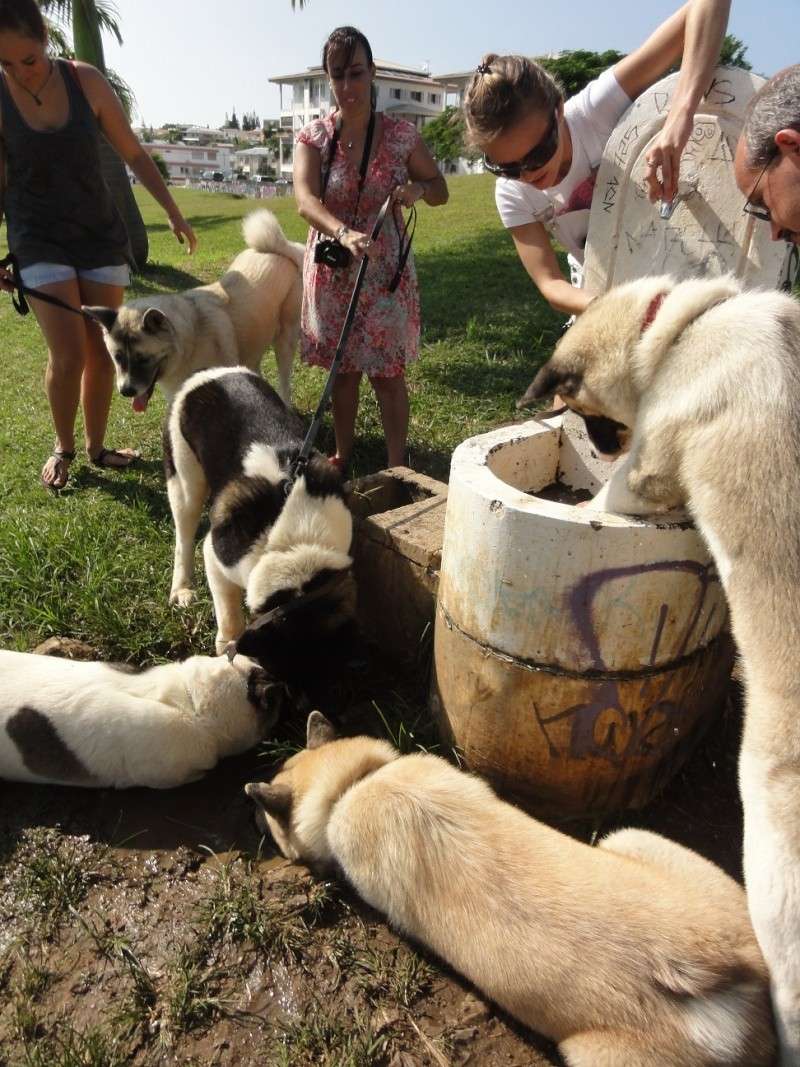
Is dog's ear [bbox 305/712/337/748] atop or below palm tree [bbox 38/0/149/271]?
below

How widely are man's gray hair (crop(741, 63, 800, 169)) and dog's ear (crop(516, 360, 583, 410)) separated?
874mm

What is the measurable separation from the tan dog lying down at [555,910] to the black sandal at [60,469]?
3504 mm

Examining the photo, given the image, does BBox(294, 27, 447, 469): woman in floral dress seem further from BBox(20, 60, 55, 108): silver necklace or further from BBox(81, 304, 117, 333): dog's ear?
BBox(20, 60, 55, 108): silver necklace

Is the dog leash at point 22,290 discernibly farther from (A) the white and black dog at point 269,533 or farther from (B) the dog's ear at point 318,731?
(B) the dog's ear at point 318,731

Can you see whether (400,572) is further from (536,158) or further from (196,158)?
(196,158)

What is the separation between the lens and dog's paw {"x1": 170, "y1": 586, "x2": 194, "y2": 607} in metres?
4.01

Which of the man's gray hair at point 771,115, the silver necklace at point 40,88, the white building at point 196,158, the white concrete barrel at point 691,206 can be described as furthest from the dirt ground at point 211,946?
the white building at point 196,158

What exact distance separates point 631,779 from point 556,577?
91 cm

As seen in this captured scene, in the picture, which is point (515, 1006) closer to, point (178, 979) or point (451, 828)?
point (451, 828)

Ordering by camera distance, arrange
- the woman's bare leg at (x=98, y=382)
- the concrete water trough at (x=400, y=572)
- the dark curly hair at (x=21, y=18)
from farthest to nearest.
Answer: the woman's bare leg at (x=98, y=382) < the dark curly hair at (x=21, y=18) < the concrete water trough at (x=400, y=572)

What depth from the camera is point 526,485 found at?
11.0ft

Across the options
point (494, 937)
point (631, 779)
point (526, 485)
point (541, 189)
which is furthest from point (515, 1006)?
point (541, 189)

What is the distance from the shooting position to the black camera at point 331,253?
454 centimetres

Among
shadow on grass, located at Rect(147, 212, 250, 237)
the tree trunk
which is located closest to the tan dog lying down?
the tree trunk
